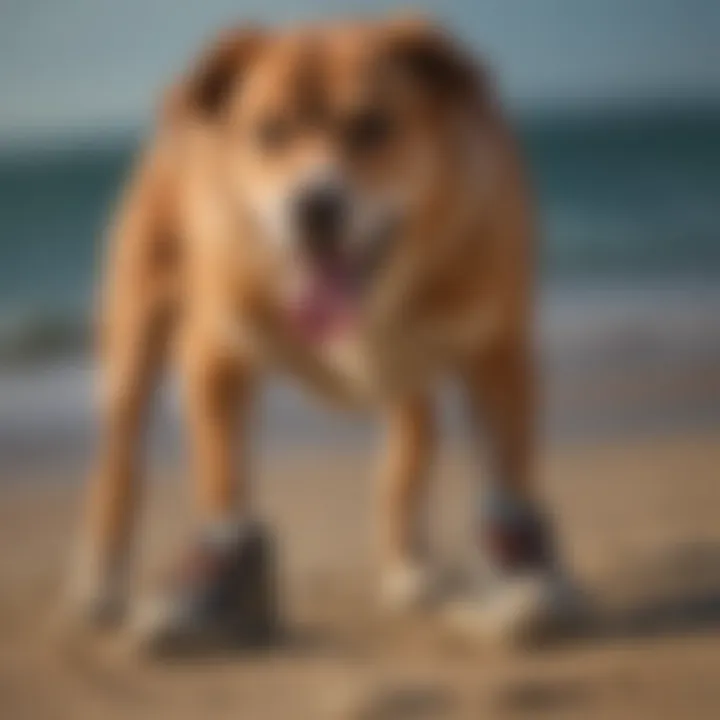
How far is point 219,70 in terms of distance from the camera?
0.87 meters

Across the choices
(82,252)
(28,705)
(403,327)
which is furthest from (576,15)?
(28,705)

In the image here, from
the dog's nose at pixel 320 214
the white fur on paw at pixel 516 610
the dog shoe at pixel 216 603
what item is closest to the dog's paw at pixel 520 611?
the white fur on paw at pixel 516 610

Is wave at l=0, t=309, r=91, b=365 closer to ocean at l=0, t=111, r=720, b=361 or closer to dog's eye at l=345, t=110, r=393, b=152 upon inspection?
ocean at l=0, t=111, r=720, b=361

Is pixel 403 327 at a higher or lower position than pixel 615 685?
higher

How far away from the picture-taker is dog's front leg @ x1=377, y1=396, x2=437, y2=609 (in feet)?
3.01

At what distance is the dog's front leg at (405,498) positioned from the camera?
92cm

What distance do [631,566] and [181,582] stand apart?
28cm

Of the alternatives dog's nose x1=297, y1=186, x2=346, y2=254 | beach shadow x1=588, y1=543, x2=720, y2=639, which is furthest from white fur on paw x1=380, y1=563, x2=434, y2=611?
dog's nose x1=297, y1=186, x2=346, y2=254

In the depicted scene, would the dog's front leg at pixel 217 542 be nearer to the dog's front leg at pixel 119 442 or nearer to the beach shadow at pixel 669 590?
the dog's front leg at pixel 119 442

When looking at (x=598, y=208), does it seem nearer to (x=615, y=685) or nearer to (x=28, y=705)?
(x=615, y=685)

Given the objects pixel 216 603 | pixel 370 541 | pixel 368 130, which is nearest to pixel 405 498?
pixel 370 541

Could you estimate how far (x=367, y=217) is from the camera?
84cm

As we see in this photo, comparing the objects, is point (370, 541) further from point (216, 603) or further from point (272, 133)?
point (272, 133)

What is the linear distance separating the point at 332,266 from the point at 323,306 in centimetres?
3
